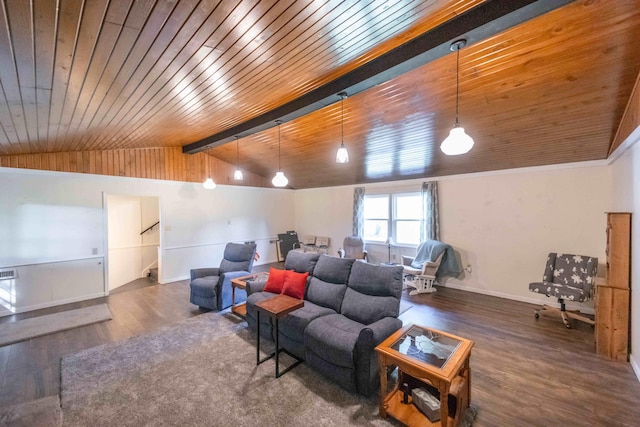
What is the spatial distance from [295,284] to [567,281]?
4.14m

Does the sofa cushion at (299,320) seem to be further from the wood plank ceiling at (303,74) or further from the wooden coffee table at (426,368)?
the wood plank ceiling at (303,74)

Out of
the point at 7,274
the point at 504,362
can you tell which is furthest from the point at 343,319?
the point at 7,274

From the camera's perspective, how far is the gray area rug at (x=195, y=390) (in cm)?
206

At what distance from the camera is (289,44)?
208cm

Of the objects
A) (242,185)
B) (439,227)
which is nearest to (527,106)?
(439,227)

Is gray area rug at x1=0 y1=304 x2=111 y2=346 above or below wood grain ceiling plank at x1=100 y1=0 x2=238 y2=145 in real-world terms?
below

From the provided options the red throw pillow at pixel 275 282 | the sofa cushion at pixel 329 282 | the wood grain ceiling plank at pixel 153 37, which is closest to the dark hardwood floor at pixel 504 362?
the sofa cushion at pixel 329 282

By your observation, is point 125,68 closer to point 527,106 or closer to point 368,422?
point 368,422

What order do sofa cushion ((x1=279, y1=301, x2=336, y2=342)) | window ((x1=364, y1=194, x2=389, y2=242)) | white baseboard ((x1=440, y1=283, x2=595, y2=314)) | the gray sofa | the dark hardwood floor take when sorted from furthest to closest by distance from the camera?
window ((x1=364, y1=194, x2=389, y2=242)) → white baseboard ((x1=440, y1=283, x2=595, y2=314)) → sofa cushion ((x1=279, y1=301, x2=336, y2=342)) → the gray sofa → the dark hardwood floor

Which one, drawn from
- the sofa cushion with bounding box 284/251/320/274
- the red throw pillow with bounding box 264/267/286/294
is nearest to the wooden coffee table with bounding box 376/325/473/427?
the sofa cushion with bounding box 284/251/320/274

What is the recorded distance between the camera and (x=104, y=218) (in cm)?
521

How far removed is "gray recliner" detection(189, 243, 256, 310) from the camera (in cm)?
423

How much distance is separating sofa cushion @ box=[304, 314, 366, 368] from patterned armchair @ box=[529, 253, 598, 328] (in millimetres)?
3128

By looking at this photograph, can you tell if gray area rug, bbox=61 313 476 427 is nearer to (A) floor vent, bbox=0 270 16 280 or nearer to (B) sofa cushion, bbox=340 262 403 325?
(B) sofa cushion, bbox=340 262 403 325
